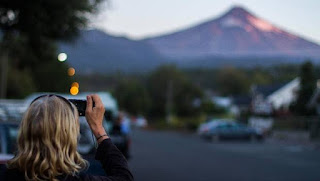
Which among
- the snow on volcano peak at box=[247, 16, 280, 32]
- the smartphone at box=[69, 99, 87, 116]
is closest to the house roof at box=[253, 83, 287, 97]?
the snow on volcano peak at box=[247, 16, 280, 32]

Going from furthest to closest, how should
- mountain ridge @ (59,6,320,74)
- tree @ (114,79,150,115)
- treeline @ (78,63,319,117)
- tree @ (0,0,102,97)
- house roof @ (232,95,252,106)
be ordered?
1. house roof @ (232,95,252,106)
2. tree @ (114,79,150,115)
3. treeline @ (78,63,319,117)
4. tree @ (0,0,102,97)
5. mountain ridge @ (59,6,320,74)

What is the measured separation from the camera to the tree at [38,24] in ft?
46.5

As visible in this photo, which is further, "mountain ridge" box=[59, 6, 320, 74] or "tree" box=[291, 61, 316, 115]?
"tree" box=[291, 61, 316, 115]

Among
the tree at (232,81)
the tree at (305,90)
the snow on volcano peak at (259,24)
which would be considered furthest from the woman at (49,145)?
the tree at (232,81)

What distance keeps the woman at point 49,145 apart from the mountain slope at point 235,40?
744 centimetres

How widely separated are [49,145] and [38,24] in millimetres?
12647

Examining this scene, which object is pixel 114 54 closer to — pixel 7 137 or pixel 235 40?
pixel 235 40

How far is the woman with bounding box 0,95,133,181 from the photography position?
253 cm

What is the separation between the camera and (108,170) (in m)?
2.77

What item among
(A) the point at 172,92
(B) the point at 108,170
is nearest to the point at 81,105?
(B) the point at 108,170

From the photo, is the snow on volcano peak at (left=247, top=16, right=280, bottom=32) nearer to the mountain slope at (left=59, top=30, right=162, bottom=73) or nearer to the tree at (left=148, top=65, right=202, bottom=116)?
the mountain slope at (left=59, top=30, right=162, bottom=73)

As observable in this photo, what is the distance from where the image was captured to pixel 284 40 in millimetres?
11820

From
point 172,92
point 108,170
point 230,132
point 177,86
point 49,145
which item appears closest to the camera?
point 49,145

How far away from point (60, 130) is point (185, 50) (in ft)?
31.9
